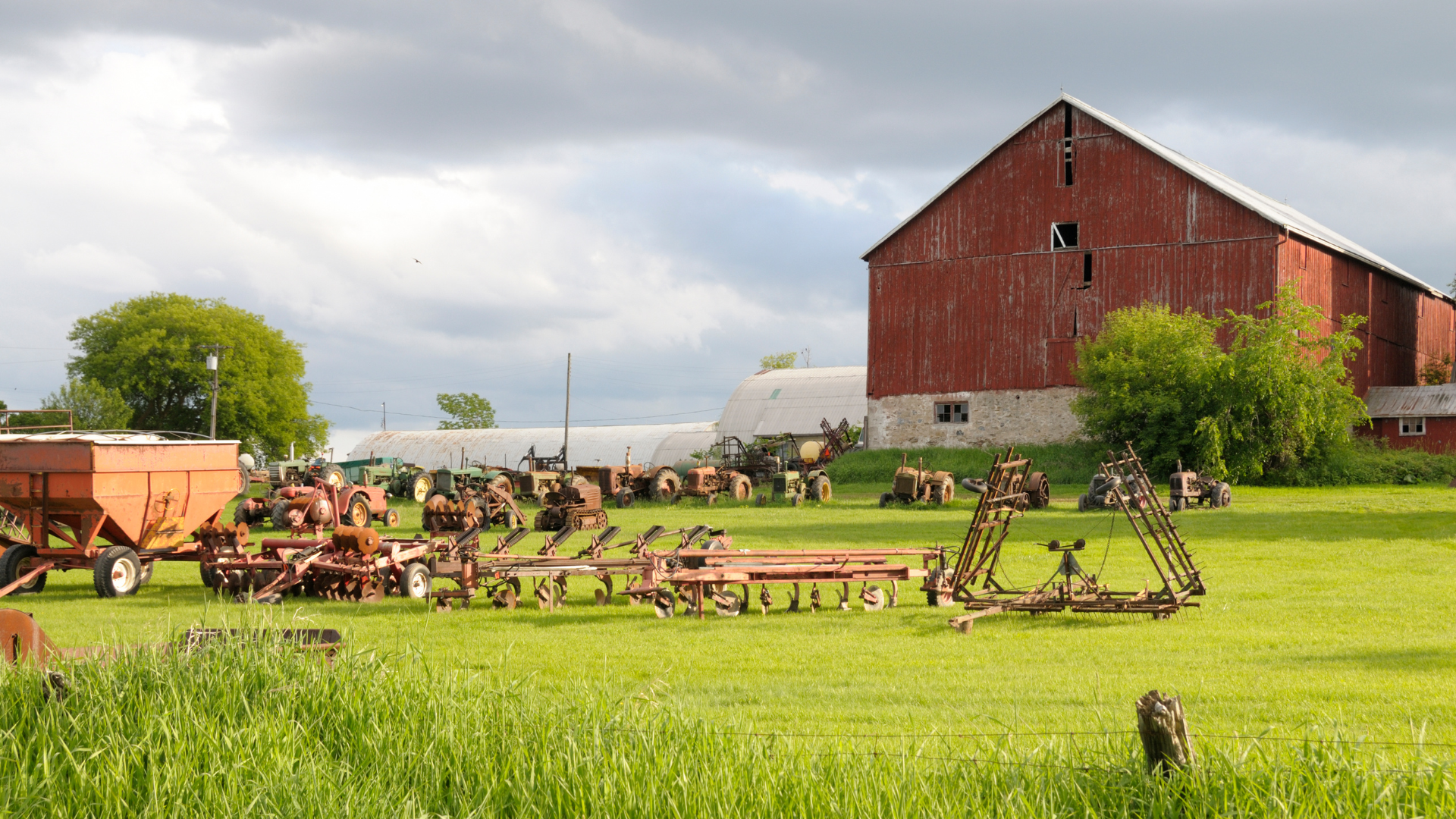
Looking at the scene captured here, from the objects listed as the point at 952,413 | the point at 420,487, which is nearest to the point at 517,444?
the point at 420,487

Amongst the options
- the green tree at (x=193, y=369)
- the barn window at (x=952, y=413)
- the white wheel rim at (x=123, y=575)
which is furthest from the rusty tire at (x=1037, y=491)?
the green tree at (x=193, y=369)

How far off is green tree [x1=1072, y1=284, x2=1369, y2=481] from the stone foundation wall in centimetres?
311

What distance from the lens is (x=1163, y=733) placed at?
15.0 ft

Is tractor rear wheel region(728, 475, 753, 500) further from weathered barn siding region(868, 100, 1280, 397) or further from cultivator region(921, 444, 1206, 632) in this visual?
cultivator region(921, 444, 1206, 632)

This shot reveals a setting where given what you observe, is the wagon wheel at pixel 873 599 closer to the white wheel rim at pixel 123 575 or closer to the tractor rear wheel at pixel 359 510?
the white wheel rim at pixel 123 575

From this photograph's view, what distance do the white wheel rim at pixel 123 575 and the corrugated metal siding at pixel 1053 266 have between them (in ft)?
101

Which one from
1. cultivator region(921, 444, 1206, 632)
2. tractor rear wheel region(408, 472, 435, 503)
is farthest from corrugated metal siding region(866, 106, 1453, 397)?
cultivator region(921, 444, 1206, 632)

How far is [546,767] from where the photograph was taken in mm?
5113

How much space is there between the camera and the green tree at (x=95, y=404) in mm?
64062

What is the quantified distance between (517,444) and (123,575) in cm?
6252

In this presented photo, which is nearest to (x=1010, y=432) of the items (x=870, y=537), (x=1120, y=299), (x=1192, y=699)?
(x=1120, y=299)

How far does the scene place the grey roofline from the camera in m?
38.0

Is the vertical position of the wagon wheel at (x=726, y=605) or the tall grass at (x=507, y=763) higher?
the tall grass at (x=507, y=763)

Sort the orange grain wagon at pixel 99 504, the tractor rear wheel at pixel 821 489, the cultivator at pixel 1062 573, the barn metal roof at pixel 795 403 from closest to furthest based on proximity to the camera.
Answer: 1. the cultivator at pixel 1062 573
2. the orange grain wagon at pixel 99 504
3. the tractor rear wheel at pixel 821 489
4. the barn metal roof at pixel 795 403
